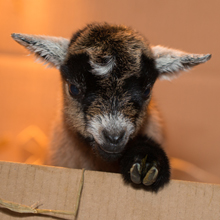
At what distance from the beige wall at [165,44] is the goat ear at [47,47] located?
2.00 m

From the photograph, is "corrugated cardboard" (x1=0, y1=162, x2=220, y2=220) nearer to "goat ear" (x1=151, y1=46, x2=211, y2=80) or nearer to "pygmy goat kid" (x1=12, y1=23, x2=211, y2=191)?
"pygmy goat kid" (x1=12, y1=23, x2=211, y2=191)

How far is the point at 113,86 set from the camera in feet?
6.59

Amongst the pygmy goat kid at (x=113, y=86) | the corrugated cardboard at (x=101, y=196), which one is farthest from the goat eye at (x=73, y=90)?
the corrugated cardboard at (x=101, y=196)

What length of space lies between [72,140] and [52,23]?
2314 millimetres

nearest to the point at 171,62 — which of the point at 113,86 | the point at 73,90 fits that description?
the point at 113,86

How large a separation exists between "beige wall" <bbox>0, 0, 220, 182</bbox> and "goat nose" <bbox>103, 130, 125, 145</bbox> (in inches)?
104

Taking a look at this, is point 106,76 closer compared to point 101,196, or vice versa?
point 101,196

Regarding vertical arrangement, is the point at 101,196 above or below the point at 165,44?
below

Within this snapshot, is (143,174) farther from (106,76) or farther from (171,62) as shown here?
(171,62)

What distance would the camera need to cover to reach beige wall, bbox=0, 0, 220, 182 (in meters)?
4.41

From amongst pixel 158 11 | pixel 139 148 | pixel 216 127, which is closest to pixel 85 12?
pixel 158 11

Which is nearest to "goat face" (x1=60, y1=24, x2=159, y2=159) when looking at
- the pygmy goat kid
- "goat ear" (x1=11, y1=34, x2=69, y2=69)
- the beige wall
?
the pygmy goat kid

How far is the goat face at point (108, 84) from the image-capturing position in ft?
6.53

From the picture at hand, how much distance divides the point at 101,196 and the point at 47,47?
1283 millimetres
